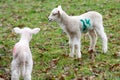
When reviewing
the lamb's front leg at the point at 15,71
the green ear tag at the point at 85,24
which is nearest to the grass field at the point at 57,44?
the green ear tag at the point at 85,24

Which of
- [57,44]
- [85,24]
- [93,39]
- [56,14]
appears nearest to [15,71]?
[56,14]

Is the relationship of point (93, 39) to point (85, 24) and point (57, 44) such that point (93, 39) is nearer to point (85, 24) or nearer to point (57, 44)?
point (85, 24)

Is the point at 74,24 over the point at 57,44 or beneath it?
over

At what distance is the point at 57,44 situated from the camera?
1089cm

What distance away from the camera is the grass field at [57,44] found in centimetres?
820

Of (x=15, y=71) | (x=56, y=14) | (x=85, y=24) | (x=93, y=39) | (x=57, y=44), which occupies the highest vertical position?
(x=56, y=14)

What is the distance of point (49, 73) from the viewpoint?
27.1 ft

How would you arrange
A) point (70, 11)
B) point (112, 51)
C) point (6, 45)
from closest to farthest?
point (112, 51)
point (6, 45)
point (70, 11)

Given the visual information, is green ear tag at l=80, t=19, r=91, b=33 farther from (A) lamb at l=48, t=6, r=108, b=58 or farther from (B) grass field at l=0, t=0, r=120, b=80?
(B) grass field at l=0, t=0, r=120, b=80

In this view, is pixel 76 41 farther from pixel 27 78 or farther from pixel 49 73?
pixel 27 78

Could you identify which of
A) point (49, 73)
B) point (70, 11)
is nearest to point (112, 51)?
point (49, 73)

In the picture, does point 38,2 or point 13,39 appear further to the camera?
point 38,2

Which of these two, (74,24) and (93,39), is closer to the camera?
(74,24)

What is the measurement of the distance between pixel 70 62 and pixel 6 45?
2520 mm
